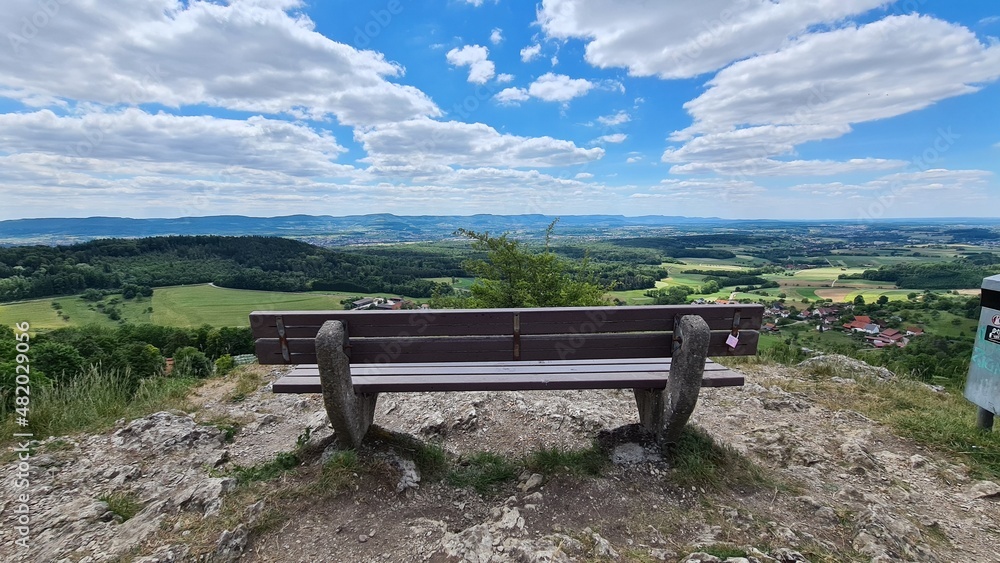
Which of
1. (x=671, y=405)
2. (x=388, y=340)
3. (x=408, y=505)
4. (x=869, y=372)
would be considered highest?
(x=388, y=340)

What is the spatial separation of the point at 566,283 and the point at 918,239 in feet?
270

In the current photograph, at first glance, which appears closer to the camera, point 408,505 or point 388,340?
point 408,505

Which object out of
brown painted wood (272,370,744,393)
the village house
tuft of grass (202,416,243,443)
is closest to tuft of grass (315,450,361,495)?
brown painted wood (272,370,744,393)

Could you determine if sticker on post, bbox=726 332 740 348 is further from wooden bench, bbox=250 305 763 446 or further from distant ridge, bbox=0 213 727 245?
distant ridge, bbox=0 213 727 245

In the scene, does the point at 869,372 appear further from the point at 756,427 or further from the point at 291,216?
the point at 291,216

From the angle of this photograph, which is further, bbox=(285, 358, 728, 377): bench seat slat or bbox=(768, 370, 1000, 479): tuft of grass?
bbox=(768, 370, 1000, 479): tuft of grass

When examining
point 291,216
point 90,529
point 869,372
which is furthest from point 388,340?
point 291,216

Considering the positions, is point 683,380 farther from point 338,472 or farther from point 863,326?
point 863,326

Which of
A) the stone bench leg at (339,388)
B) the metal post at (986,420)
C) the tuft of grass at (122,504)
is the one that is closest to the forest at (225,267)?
the metal post at (986,420)

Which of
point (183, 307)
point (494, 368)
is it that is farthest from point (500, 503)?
point (183, 307)

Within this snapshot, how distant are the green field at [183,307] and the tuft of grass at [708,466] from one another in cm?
2387

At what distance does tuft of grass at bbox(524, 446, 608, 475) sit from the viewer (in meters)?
3.22

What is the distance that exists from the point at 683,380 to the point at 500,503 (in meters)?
1.61

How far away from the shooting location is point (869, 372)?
22.2 ft
